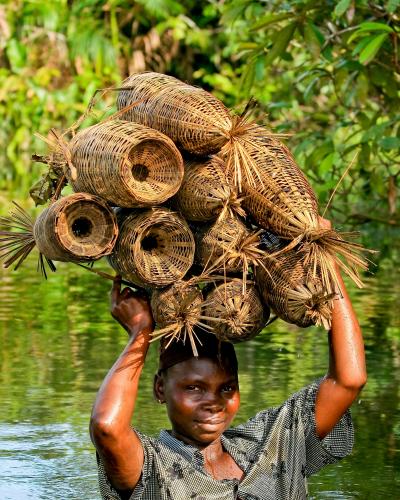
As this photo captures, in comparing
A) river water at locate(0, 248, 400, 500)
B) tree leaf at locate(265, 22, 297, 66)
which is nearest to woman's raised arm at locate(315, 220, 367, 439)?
river water at locate(0, 248, 400, 500)

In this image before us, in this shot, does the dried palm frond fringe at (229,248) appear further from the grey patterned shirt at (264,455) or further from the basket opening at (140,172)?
the grey patterned shirt at (264,455)

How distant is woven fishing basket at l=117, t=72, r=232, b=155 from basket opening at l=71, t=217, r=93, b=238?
0.31 metres

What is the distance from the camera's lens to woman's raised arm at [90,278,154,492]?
331 cm

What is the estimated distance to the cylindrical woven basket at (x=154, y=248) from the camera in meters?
3.43

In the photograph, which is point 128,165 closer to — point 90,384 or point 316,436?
point 316,436

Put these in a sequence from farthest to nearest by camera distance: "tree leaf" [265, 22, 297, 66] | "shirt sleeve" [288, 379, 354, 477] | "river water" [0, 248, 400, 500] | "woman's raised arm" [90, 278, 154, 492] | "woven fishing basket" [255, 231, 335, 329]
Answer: "tree leaf" [265, 22, 297, 66] < "river water" [0, 248, 400, 500] < "shirt sleeve" [288, 379, 354, 477] < "woven fishing basket" [255, 231, 335, 329] < "woman's raised arm" [90, 278, 154, 492]

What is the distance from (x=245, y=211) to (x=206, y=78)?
13.7 m

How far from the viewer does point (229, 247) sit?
3432 mm

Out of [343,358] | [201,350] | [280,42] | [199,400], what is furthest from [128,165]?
[280,42]

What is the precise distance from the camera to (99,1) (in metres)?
17.6

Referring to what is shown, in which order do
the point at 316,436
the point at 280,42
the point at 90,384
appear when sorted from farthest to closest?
the point at 280,42, the point at 90,384, the point at 316,436

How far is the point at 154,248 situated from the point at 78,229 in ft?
0.67

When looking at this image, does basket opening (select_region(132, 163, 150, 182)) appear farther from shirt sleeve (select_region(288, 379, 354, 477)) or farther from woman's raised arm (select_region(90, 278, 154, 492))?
shirt sleeve (select_region(288, 379, 354, 477))

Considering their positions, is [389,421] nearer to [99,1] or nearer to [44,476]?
[44,476]
